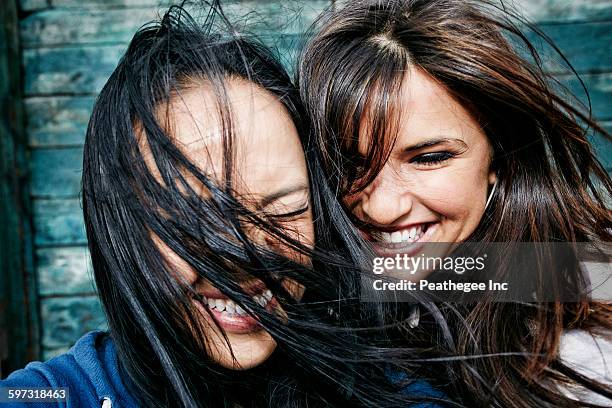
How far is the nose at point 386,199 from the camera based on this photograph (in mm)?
1325

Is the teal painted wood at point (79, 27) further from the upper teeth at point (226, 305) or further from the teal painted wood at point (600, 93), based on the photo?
the teal painted wood at point (600, 93)

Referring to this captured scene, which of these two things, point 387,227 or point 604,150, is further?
point 604,150

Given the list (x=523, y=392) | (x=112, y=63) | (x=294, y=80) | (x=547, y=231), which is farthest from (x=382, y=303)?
(x=112, y=63)

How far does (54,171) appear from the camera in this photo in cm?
216

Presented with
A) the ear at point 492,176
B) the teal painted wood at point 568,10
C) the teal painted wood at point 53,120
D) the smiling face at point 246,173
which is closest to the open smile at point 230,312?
the smiling face at point 246,173

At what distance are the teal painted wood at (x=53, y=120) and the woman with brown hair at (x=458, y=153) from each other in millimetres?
1060

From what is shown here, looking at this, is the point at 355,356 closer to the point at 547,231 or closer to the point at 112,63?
the point at 547,231

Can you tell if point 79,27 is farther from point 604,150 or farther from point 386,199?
point 604,150

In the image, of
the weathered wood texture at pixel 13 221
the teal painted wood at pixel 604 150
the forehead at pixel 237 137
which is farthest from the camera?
the weathered wood texture at pixel 13 221

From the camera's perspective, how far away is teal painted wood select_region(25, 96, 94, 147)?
2150 millimetres

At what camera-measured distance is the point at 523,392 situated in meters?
1.14

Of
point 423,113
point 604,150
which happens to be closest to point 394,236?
point 423,113

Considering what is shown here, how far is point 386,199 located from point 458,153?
7.5 inches

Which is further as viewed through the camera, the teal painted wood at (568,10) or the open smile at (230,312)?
the teal painted wood at (568,10)
